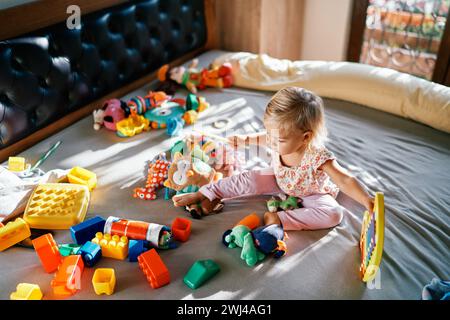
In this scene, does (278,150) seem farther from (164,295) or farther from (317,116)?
(164,295)

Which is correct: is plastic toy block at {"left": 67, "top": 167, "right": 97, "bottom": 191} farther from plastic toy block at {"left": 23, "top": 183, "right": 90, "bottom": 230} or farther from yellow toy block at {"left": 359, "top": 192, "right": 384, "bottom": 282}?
yellow toy block at {"left": 359, "top": 192, "right": 384, "bottom": 282}

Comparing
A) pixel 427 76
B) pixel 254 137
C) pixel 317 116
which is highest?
pixel 317 116

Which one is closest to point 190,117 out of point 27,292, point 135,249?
point 135,249

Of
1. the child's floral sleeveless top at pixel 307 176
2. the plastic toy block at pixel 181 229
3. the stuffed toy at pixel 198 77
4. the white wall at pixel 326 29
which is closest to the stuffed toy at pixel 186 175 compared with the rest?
the plastic toy block at pixel 181 229

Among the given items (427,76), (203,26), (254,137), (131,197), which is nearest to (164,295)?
(131,197)

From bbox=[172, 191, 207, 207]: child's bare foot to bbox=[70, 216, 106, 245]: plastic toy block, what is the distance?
0.27 meters

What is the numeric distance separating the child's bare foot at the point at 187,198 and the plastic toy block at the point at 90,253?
329 mm

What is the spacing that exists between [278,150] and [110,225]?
23.7 inches

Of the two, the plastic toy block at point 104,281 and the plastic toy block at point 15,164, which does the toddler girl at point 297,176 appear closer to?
the plastic toy block at point 104,281

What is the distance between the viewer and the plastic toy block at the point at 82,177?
1.59 meters

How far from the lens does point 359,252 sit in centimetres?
130

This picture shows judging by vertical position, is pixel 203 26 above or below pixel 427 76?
above

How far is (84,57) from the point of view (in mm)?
1950

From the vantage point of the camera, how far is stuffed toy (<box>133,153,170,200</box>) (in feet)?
5.11
